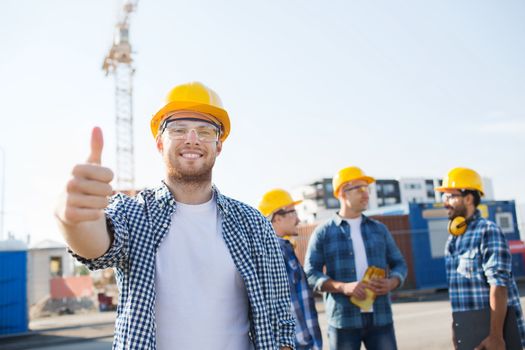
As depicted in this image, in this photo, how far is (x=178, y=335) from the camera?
6.13 ft

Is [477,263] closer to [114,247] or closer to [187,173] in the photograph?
[187,173]

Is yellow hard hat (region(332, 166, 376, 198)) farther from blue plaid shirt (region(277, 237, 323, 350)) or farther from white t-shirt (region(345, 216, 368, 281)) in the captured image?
blue plaid shirt (region(277, 237, 323, 350))

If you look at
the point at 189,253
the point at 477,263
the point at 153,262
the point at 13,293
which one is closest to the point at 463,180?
the point at 477,263

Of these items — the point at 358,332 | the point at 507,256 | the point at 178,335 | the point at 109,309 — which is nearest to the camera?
the point at 178,335

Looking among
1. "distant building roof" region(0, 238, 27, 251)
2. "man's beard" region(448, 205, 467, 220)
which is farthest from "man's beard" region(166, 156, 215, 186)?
"distant building roof" region(0, 238, 27, 251)

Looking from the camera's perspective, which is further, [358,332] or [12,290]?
[12,290]

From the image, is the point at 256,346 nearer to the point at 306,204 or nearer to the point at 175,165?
the point at 175,165

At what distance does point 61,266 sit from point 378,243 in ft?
141

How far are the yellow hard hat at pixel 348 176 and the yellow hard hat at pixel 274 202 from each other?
57 cm

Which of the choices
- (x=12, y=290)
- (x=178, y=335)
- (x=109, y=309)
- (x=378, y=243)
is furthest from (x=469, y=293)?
(x=109, y=309)

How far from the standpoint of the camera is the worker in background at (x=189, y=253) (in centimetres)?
176

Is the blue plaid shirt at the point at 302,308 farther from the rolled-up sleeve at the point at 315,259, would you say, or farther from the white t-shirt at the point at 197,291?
the white t-shirt at the point at 197,291

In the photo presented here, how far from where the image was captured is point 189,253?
1.99m

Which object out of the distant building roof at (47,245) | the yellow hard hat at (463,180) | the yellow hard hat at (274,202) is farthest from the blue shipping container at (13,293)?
the distant building roof at (47,245)
